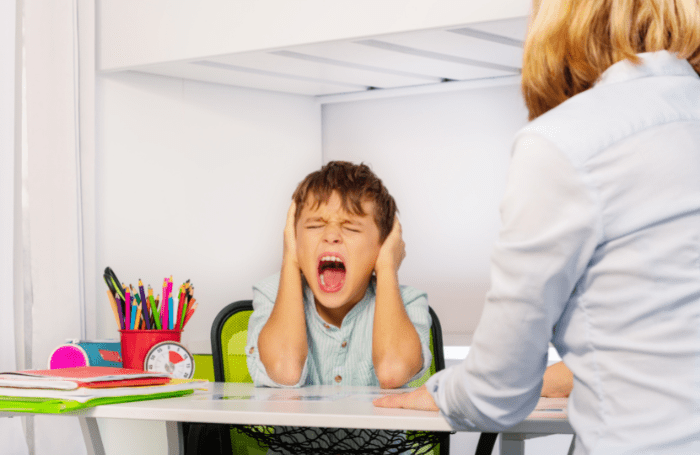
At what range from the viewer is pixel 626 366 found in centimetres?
57

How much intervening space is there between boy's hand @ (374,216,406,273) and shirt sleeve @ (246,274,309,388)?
208 millimetres

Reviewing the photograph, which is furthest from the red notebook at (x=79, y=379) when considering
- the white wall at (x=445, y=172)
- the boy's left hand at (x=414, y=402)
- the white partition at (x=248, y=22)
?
the white wall at (x=445, y=172)

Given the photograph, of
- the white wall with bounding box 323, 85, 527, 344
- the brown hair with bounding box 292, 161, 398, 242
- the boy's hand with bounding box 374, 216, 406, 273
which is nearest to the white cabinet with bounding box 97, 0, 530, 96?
the white wall with bounding box 323, 85, 527, 344

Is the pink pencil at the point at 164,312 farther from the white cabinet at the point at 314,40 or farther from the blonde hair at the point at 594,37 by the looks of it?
the blonde hair at the point at 594,37

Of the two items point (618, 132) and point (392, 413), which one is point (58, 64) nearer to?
point (392, 413)

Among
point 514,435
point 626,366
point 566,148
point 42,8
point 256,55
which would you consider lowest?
point 514,435

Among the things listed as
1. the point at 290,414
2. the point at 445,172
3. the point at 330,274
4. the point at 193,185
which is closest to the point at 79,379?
the point at 290,414

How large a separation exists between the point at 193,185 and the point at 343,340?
22.9 inches

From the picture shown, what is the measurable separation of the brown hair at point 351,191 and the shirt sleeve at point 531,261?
27.7 inches

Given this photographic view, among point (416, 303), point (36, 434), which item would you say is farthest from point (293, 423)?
point (36, 434)

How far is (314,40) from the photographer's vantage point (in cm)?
137

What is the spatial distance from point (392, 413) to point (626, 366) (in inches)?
11.5

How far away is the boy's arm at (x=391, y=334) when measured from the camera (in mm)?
1226

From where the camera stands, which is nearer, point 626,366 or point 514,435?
point 626,366
